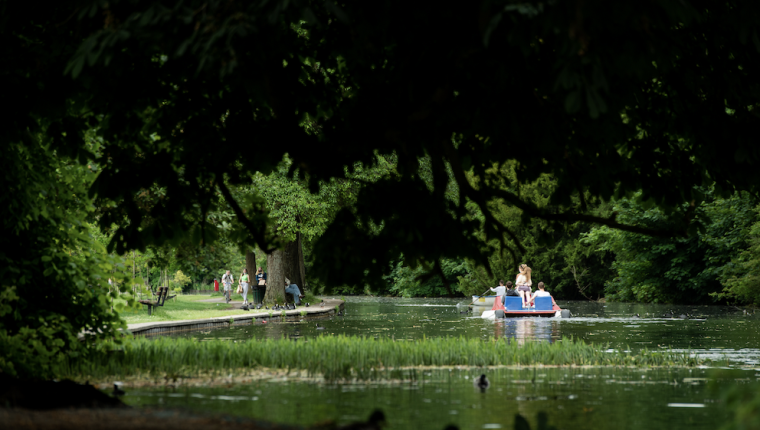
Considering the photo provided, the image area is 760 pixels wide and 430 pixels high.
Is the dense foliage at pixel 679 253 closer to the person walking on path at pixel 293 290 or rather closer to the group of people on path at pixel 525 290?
the group of people on path at pixel 525 290

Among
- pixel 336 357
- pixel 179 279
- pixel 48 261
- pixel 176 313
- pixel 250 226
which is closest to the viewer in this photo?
pixel 250 226

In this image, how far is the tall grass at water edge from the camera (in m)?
10.5

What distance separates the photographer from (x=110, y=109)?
9.16 metres

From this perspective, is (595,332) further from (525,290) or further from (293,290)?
(293,290)

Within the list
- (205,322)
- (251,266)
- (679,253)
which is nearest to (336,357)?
(205,322)

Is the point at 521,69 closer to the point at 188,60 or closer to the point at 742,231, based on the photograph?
the point at 188,60

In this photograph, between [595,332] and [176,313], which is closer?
[595,332]

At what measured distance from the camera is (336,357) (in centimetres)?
1107

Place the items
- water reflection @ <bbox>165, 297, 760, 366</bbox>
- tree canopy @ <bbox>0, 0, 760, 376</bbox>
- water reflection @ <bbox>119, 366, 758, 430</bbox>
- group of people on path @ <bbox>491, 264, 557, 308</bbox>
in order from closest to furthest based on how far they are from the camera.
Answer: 1. tree canopy @ <bbox>0, 0, 760, 376</bbox>
2. water reflection @ <bbox>119, 366, 758, 430</bbox>
3. water reflection @ <bbox>165, 297, 760, 366</bbox>
4. group of people on path @ <bbox>491, 264, 557, 308</bbox>

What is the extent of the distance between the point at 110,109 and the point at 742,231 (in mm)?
35744

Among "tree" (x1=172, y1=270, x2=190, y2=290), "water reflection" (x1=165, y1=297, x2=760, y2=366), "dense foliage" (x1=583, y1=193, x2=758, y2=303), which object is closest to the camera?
"water reflection" (x1=165, y1=297, x2=760, y2=366)

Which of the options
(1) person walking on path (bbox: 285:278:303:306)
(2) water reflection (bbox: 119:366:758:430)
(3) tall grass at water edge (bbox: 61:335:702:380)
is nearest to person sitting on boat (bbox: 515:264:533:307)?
(1) person walking on path (bbox: 285:278:303:306)

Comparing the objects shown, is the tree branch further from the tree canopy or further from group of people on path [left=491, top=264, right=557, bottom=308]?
group of people on path [left=491, top=264, right=557, bottom=308]

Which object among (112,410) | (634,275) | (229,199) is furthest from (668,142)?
(634,275)
